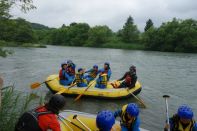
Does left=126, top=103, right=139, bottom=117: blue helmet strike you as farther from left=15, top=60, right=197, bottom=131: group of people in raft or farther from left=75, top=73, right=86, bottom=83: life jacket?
left=75, top=73, right=86, bottom=83: life jacket

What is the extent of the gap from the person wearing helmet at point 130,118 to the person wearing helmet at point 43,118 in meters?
2.57

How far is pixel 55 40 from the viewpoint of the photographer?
2665 inches

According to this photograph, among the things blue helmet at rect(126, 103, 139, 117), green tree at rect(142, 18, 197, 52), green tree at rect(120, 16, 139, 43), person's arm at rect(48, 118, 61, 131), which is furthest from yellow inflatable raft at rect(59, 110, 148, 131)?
green tree at rect(120, 16, 139, 43)

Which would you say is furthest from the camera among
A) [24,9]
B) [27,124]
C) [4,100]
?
[24,9]

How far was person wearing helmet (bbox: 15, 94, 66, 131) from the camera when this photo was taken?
3391mm

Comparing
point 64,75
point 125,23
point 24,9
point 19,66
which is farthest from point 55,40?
point 24,9

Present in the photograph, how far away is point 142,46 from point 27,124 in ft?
168

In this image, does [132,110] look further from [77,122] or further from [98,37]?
[98,37]

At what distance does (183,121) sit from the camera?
224 inches

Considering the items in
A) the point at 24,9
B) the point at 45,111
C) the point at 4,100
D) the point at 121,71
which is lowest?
the point at 121,71

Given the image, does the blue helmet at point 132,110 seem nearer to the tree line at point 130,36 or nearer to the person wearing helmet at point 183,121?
the person wearing helmet at point 183,121

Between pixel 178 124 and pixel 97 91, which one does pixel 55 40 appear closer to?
pixel 97 91

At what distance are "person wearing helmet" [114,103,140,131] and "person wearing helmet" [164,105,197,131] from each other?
1.97 ft

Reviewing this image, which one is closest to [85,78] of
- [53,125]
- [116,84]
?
[116,84]
